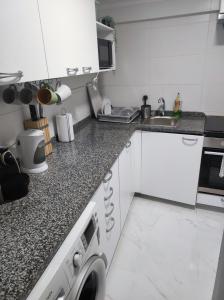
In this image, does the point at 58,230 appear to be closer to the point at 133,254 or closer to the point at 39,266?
the point at 39,266

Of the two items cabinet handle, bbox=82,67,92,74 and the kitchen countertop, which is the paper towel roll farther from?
cabinet handle, bbox=82,67,92,74

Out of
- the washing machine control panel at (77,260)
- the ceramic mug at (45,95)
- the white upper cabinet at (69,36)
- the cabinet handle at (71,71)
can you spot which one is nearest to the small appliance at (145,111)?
the white upper cabinet at (69,36)

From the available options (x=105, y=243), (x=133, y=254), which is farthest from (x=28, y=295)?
(x=133, y=254)

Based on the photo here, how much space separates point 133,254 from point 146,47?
197 cm

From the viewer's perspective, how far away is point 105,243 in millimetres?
1370

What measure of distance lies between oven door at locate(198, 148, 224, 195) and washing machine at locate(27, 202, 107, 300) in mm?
1282

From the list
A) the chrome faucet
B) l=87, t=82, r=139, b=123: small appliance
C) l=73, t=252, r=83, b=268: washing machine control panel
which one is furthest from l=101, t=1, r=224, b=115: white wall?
l=73, t=252, r=83, b=268: washing machine control panel

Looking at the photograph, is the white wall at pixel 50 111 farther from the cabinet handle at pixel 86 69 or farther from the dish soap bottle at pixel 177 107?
the dish soap bottle at pixel 177 107

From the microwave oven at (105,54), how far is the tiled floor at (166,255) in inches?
57.4

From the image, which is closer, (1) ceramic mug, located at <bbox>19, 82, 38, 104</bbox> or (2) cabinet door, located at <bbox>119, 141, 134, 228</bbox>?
(1) ceramic mug, located at <bbox>19, 82, 38, 104</bbox>

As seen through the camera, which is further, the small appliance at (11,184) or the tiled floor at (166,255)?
the tiled floor at (166,255)

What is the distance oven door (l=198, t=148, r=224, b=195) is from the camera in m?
1.80

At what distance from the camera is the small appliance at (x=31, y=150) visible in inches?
44.3

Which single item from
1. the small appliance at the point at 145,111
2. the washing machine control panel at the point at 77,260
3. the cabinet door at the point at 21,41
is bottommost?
the washing machine control panel at the point at 77,260
